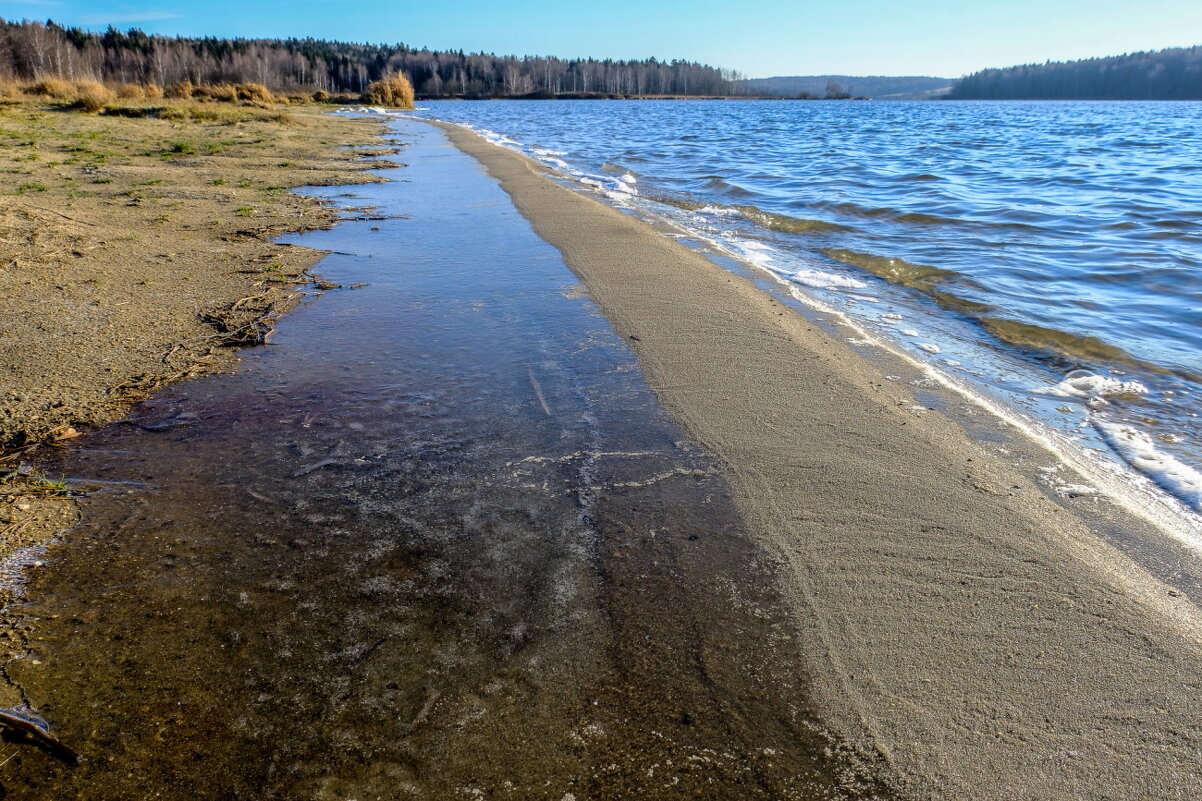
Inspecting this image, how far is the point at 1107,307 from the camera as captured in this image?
669 cm

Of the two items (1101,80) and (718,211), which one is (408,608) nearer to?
(718,211)

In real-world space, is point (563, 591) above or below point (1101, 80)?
below

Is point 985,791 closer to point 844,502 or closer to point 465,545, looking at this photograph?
point 844,502

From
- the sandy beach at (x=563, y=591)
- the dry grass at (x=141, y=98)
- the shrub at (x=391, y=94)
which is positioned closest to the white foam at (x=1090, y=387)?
the sandy beach at (x=563, y=591)

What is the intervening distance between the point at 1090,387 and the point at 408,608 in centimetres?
459

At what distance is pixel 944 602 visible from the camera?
7.97 feet

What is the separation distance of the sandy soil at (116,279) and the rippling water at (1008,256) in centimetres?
490

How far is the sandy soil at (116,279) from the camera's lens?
3572 millimetres

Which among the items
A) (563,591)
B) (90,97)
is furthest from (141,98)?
(563,591)

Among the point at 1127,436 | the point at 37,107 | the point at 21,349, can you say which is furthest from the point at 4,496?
the point at 37,107

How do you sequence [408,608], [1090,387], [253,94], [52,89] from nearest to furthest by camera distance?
1. [408,608]
2. [1090,387]
3. [52,89]
4. [253,94]

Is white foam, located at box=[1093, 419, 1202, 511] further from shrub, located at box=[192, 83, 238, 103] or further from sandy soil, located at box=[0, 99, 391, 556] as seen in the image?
shrub, located at box=[192, 83, 238, 103]

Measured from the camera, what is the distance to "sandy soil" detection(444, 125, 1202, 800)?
6.11 feet

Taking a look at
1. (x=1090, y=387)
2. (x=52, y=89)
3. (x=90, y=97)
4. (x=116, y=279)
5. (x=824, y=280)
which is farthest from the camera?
(x=52, y=89)
